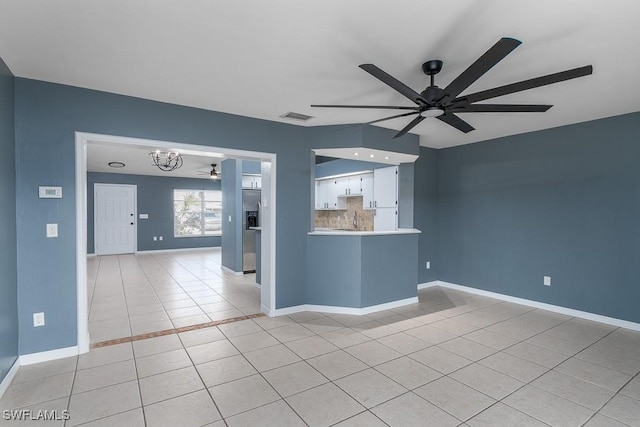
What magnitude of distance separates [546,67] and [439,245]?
368cm

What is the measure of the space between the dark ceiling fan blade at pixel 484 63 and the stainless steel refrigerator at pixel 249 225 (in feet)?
16.3

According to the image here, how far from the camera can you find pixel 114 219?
368 inches

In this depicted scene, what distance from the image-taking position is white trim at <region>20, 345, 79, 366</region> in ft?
9.03

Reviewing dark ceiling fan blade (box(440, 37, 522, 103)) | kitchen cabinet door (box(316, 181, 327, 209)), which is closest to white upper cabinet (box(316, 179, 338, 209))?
kitchen cabinet door (box(316, 181, 327, 209))

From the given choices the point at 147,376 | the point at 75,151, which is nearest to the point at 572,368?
the point at 147,376

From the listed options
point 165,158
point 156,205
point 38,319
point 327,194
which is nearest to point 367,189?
point 327,194

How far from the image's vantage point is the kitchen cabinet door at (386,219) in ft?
18.5

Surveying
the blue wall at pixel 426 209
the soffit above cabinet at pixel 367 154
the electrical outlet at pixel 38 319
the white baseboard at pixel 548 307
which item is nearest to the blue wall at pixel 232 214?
the soffit above cabinet at pixel 367 154

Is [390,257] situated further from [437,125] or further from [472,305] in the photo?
[437,125]

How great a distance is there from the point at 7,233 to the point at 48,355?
1.16m

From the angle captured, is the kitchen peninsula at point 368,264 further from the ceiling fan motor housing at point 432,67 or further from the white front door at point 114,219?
the white front door at point 114,219

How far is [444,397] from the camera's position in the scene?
90.5 inches

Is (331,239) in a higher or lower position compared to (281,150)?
lower

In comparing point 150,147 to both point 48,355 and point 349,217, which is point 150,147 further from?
point 349,217
